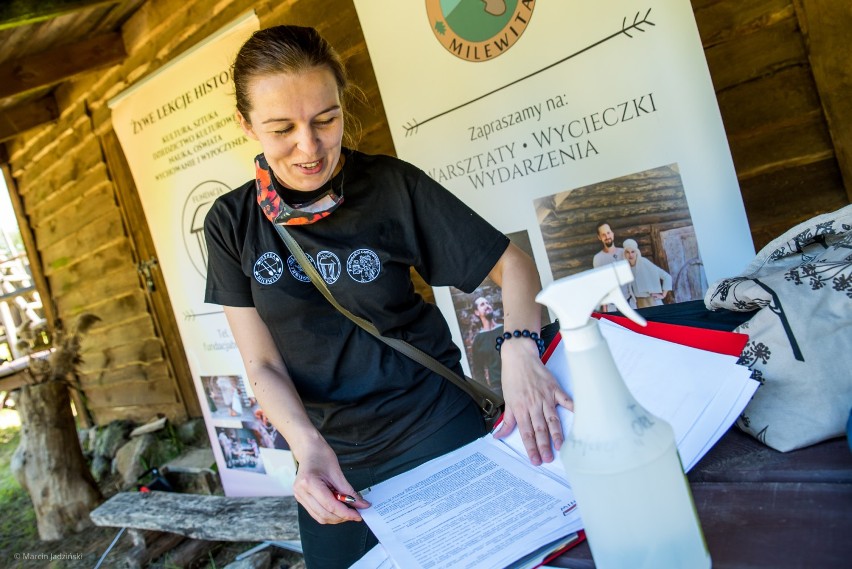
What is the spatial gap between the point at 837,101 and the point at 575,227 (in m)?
0.84

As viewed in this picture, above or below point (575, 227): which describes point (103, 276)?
above

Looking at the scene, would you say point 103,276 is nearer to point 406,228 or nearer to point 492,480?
point 406,228

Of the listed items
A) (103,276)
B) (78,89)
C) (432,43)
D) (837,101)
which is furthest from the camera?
(103,276)

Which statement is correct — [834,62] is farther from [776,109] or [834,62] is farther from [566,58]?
[566,58]

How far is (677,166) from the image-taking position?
1.91 meters

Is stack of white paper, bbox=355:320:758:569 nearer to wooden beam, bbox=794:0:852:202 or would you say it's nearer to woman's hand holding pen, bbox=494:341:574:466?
woman's hand holding pen, bbox=494:341:574:466

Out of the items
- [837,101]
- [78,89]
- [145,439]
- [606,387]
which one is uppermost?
[78,89]

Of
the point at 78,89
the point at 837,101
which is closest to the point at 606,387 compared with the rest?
the point at 837,101

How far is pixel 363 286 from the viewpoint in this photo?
1395mm

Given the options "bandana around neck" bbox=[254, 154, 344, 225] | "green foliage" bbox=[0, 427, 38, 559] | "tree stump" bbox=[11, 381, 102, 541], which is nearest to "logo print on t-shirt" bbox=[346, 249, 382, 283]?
"bandana around neck" bbox=[254, 154, 344, 225]

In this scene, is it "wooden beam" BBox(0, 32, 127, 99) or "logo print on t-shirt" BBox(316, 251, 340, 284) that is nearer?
"logo print on t-shirt" BBox(316, 251, 340, 284)

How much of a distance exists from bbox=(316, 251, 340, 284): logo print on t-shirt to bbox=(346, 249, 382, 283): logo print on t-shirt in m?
0.03

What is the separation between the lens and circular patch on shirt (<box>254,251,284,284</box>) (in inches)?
55.4

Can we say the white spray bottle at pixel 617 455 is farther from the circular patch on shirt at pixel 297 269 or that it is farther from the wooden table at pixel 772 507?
the circular patch on shirt at pixel 297 269
